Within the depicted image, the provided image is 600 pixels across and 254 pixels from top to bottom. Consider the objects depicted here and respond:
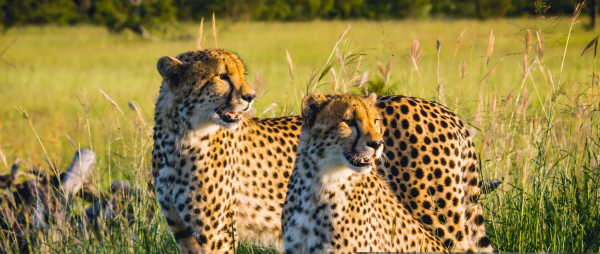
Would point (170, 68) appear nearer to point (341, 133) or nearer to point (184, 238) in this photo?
point (184, 238)

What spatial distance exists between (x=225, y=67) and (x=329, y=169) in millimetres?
773

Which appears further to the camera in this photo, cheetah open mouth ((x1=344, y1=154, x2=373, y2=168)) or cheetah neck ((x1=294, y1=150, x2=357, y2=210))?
cheetah neck ((x1=294, y1=150, x2=357, y2=210))

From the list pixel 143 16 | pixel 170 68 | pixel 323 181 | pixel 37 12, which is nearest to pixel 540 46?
pixel 323 181

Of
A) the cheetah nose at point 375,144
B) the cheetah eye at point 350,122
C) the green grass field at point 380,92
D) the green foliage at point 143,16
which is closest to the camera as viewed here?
the cheetah nose at point 375,144

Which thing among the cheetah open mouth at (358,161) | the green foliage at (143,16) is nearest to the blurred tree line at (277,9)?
the green foliage at (143,16)

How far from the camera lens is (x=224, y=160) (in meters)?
3.02

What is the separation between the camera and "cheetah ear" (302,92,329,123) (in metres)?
2.40

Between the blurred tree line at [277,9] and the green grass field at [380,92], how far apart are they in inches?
94.0

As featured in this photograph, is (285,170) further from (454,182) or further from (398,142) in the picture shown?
(454,182)

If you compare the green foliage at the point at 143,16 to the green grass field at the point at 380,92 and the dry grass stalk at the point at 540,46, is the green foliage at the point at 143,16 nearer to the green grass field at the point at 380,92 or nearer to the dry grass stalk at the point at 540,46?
the green grass field at the point at 380,92

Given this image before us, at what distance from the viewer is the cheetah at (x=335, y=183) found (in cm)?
234

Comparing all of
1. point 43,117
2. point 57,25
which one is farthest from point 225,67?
point 57,25

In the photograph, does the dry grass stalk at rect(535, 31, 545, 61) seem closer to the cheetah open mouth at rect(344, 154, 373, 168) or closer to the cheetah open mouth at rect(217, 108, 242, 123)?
the cheetah open mouth at rect(344, 154, 373, 168)

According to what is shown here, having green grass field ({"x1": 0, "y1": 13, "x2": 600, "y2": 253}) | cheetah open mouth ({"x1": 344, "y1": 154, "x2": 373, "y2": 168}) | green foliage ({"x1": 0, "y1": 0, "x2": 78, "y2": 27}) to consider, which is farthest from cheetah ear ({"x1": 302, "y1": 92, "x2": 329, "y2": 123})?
green foliage ({"x1": 0, "y1": 0, "x2": 78, "y2": 27})
